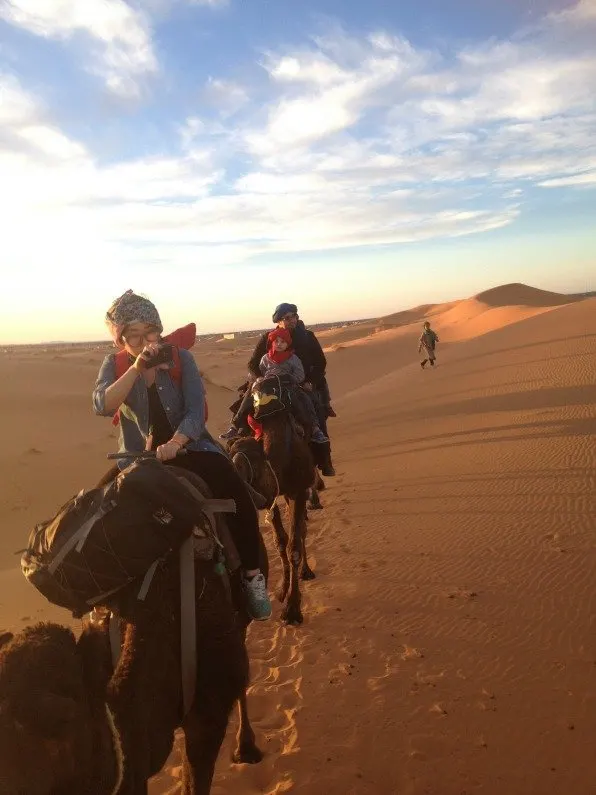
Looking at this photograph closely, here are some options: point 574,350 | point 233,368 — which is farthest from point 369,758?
point 233,368

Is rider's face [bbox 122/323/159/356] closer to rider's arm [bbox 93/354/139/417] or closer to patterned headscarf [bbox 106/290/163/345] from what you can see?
patterned headscarf [bbox 106/290/163/345]

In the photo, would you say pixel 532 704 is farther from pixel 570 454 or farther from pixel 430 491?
pixel 570 454

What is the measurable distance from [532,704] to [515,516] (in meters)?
4.25

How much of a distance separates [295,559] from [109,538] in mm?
4017

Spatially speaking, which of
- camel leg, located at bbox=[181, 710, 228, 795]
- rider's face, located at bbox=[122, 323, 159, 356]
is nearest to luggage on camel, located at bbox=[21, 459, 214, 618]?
camel leg, located at bbox=[181, 710, 228, 795]

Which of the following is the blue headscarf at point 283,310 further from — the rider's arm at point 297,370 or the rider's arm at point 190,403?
the rider's arm at point 190,403

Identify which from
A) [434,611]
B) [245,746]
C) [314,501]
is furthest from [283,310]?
[245,746]

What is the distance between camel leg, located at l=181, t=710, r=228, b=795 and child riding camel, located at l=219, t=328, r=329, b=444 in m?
4.29

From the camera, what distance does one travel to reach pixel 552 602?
585 centimetres

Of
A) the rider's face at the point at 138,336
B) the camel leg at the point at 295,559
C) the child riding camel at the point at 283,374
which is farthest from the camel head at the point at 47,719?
the child riding camel at the point at 283,374

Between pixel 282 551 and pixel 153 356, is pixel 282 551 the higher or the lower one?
the lower one

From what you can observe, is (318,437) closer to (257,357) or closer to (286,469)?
(257,357)

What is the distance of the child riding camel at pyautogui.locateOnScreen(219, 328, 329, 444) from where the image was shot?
23.3ft

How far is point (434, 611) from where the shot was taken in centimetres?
601
